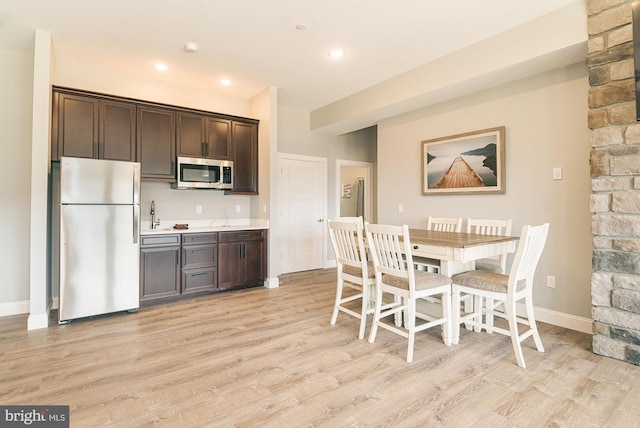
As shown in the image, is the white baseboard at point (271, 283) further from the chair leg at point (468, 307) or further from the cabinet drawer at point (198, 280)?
the chair leg at point (468, 307)

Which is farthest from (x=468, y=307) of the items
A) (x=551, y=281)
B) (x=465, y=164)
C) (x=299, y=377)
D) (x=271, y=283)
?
(x=271, y=283)

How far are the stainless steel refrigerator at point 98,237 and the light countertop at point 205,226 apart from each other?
0.33 m

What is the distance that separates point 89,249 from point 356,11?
3372mm

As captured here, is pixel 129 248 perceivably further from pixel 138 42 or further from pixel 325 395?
pixel 325 395

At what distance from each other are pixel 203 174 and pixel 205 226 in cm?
80

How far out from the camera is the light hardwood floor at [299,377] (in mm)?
1736

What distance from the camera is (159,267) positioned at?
3672 millimetres

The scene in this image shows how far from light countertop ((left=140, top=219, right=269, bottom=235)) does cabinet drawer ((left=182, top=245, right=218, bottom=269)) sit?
8.7 inches

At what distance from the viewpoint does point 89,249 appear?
3.15 meters

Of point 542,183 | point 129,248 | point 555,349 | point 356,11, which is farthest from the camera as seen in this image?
point 129,248

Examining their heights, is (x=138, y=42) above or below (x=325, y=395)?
above

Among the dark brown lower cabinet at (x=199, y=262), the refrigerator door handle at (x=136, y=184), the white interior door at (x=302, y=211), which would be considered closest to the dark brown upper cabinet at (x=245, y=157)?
the white interior door at (x=302, y=211)

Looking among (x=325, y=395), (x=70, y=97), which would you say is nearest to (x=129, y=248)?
(x=70, y=97)

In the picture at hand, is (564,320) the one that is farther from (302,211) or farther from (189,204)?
(189,204)
